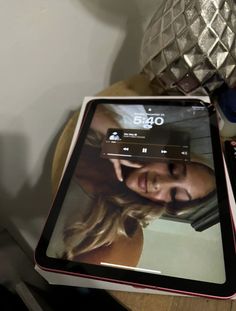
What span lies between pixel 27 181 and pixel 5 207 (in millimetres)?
70

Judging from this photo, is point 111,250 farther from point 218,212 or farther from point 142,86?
point 142,86

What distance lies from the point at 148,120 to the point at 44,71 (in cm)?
21

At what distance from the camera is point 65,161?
50cm

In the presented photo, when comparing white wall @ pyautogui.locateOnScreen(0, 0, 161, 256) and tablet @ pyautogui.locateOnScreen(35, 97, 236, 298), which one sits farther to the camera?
white wall @ pyautogui.locateOnScreen(0, 0, 161, 256)

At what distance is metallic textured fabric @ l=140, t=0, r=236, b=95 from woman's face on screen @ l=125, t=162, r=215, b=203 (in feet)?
0.45

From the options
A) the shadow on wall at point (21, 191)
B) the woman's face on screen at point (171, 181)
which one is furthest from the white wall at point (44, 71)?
the woman's face on screen at point (171, 181)

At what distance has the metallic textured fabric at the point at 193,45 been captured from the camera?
451 millimetres

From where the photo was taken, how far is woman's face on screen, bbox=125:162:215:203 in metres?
0.42

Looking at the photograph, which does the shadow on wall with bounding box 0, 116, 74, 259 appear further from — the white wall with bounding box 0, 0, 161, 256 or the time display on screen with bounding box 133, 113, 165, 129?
the time display on screen with bounding box 133, 113, 165, 129

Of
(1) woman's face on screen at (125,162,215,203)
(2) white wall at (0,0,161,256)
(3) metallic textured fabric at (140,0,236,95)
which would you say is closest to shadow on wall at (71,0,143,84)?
(2) white wall at (0,0,161,256)

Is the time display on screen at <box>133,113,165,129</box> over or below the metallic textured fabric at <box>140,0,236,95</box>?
below

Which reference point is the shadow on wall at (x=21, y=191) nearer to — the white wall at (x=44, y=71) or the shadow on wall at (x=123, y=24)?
the white wall at (x=44, y=71)

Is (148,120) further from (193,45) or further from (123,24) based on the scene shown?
(123,24)

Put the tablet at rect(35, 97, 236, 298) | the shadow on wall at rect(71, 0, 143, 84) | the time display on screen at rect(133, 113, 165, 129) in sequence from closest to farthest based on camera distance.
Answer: the tablet at rect(35, 97, 236, 298)
the time display on screen at rect(133, 113, 165, 129)
the shadow on wall at rect(71, 0, 143, 84)
